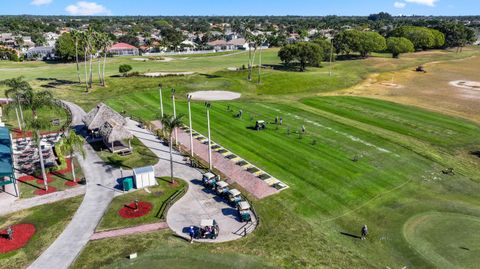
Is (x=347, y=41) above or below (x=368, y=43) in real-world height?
above

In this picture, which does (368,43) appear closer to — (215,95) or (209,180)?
(215,95)

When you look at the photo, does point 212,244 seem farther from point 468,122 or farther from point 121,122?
point 468,122

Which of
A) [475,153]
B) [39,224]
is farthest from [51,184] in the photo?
[475,153]

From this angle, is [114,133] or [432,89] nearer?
[114,133]

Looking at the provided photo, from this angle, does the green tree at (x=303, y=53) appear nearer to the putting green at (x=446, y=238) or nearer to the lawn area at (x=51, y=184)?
the putting green at (x=446, y=238)

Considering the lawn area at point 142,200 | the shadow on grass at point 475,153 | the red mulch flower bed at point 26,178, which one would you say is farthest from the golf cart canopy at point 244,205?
the shadow on grass at point 475,153

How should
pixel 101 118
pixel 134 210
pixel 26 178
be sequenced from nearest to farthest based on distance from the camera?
pixel 134 210, pixel 26 178, pixel 101 118

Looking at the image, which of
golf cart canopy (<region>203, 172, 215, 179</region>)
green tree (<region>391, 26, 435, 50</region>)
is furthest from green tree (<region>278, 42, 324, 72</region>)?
golf cart canopy (<region>203, 172, 215, 179</region>)

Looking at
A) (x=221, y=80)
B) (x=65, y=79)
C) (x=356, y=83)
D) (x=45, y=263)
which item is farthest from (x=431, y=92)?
(x=65, y=79)
